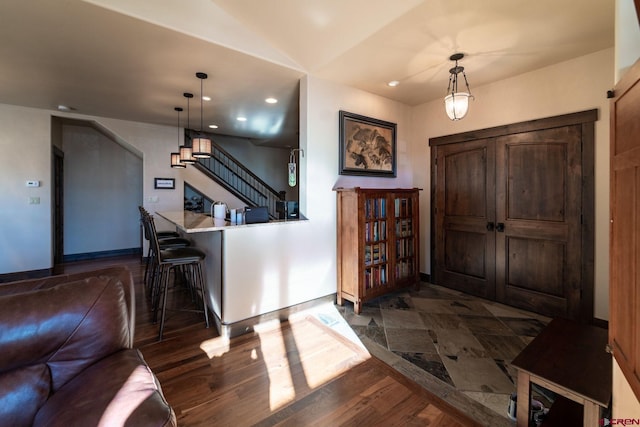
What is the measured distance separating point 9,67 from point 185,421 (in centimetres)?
416

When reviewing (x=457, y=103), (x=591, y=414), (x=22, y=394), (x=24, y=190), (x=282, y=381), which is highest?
(x=457, y=103)

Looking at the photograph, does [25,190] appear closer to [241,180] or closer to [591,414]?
[241,180]

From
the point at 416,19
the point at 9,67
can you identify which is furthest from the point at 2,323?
the point at 9,67

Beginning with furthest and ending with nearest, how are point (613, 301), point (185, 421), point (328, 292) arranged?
point (328, 292) → point (185, 421) → point (613, 301)

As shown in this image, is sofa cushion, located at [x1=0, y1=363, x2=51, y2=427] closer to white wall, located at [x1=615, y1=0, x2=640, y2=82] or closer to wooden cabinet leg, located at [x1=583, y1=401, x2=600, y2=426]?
wooden cabinet leg, located at [x1=583, y1=401, x2=600, y2=426]

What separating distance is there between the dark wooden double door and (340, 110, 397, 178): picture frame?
2.20 ft

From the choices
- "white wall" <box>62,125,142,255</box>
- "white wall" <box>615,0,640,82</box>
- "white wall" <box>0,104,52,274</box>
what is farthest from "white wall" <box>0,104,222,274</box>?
"white wall" <box>615,0,640,82</box>

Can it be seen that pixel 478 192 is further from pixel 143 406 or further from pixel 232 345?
pixel 143 406

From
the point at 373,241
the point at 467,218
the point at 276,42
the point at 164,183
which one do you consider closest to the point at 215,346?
the point at 373,241

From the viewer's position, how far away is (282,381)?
200 centimetres

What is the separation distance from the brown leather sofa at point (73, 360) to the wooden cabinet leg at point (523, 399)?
165 cm

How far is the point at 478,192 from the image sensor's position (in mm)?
3631

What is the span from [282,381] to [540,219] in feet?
10.4

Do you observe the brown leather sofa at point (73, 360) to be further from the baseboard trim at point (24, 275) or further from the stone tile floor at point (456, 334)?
the baseboard trim at point (24, 275)
